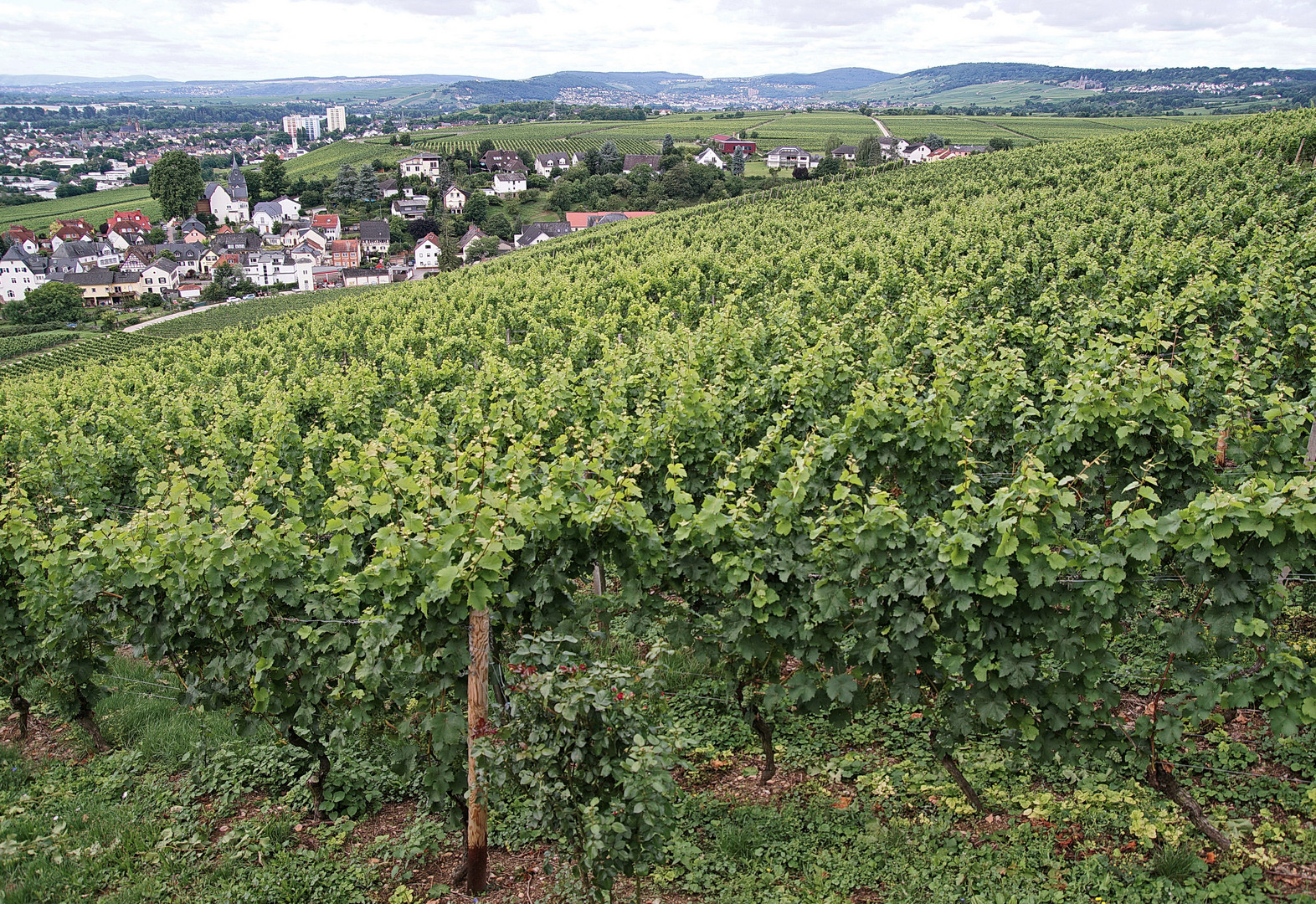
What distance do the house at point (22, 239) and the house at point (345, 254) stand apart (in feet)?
120

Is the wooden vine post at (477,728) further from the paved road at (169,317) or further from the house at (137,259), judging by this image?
the house at (137,259)

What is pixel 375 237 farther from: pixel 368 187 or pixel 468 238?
pixel 368 187

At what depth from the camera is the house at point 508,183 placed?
111812mm

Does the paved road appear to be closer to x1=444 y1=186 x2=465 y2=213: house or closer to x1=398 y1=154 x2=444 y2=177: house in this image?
x1=444 y1=186 x2=465 y2=213: house

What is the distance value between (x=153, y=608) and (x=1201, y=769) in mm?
8121

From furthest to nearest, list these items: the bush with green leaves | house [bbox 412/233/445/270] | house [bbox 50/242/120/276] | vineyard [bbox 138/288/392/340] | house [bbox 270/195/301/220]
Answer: house [bbox 270/195/301/220], house [bbox 50/242/120/276], house [bbox 412/233/445/270], vineyard [bbox 138/288/392/340], the bush with green leaves

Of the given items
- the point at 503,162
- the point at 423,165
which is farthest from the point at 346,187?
the point at 503,162

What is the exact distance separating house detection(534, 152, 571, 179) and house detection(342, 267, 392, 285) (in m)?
35.9

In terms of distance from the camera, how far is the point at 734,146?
114 metres

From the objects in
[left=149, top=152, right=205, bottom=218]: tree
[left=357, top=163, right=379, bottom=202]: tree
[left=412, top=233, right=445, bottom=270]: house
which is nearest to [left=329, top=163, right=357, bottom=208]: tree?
[left=357, top=163, right=379, bottom=202]: tree

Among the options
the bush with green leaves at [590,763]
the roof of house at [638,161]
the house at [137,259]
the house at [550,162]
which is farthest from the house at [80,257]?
the bush with green leaves at [590,763]

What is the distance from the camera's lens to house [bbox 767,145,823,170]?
10109cm

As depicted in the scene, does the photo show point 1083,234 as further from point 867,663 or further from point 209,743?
point 209,743

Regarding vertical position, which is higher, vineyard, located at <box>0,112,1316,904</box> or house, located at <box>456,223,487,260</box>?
house, located at <box>456,223,487,260</box>
